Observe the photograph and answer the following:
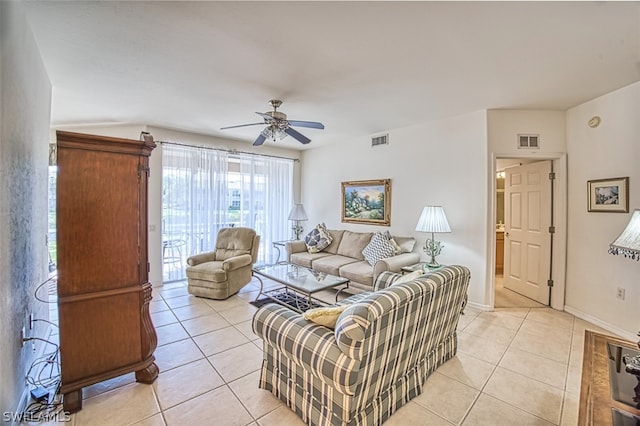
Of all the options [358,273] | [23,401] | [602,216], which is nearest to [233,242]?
[358,273]

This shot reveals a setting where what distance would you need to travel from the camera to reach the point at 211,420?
5.90 ft

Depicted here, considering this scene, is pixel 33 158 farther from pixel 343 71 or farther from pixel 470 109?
pixel 470 109

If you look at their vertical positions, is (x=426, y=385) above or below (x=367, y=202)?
below

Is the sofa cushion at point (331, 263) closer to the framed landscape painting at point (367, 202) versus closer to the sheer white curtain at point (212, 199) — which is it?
the framed landscape painting at point (367, 202)

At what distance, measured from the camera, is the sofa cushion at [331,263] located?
4199mm

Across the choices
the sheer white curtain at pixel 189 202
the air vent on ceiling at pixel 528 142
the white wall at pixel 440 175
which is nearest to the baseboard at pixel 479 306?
the white wall at pixel 440 175

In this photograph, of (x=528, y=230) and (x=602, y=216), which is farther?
(x=528, y=230)

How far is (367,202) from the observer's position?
5117 millimetres

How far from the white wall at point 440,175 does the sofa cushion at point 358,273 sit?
969 mm

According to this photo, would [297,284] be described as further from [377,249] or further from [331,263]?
[377,249]

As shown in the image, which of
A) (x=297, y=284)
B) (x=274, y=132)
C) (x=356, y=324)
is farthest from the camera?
(x=297, y=284)

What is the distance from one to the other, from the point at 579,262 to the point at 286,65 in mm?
4123

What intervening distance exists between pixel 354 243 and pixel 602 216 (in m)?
3.13

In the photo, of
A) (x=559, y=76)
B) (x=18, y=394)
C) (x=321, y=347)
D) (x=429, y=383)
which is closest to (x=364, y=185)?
(x=559, y=76)
